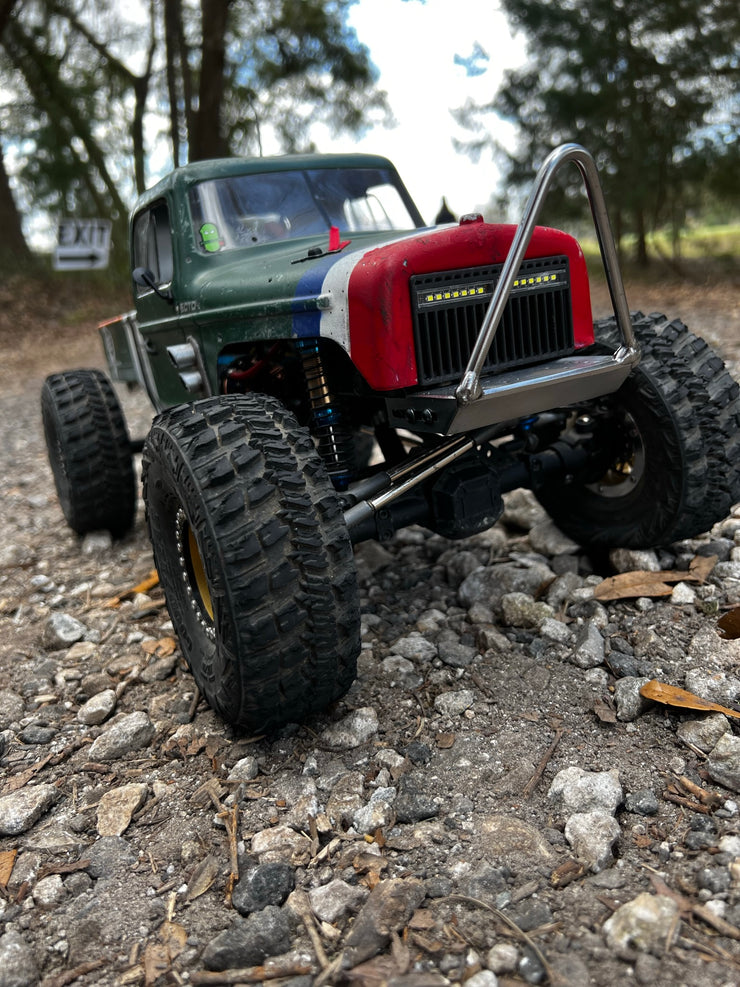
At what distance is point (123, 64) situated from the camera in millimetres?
20844

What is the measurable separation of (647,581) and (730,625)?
0.45 meters

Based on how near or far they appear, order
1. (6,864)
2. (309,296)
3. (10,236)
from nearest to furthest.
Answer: (6,864)
(309,296)
(10,236)

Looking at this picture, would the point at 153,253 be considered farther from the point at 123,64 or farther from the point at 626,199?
the point at 123,64

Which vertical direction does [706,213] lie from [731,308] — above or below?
above

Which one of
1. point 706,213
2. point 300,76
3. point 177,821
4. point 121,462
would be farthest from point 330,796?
point 300,76

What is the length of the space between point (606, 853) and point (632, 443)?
1.98 m

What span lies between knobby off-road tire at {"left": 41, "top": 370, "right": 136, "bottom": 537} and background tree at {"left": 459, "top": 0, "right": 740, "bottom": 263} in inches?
446

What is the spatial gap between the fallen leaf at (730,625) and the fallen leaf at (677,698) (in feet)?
1.47

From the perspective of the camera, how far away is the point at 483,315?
2984 mm

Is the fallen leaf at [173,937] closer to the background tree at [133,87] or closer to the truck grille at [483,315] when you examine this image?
the truck grille at [483,315]

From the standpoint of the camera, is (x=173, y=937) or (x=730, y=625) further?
(x=730, y=625)

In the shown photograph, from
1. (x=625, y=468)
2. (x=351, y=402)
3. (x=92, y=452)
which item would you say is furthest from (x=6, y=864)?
(x=625, y=468)

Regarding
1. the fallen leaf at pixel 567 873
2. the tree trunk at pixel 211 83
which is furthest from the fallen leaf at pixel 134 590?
the tree trunk at pixel 211 83

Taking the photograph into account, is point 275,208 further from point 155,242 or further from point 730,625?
point 730,625
